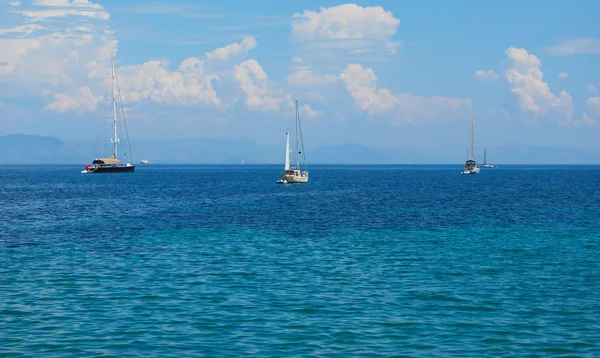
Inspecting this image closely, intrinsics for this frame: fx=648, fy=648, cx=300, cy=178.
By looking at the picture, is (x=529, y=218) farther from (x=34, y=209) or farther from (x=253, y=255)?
(x=34, y=209)

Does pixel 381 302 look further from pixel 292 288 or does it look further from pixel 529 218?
pixel 529 218

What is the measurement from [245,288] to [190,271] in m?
6.27

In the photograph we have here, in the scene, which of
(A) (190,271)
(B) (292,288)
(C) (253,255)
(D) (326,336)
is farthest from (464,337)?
(C) (253,255)

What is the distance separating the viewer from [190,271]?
38.6 meters

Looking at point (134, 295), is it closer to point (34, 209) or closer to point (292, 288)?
point (292, 288)

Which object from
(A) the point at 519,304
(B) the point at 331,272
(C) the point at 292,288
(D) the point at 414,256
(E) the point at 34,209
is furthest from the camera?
(E) the point at 34,209

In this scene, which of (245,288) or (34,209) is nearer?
(245,288)

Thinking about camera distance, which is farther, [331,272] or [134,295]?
[331,272]

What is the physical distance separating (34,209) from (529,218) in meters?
63.9

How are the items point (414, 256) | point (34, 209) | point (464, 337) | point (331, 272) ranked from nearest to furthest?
point (464, 337) < point (331, 272) < point (414, 256) < point (34, 209)

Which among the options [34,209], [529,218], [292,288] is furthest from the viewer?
[34,209]

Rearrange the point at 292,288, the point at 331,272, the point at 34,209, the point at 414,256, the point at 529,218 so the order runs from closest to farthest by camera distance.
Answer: the point at 292,288 → the point at 331,272 → the point at 414,256 → the point at 529,218 → the point at 34,209

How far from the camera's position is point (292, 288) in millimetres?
33562

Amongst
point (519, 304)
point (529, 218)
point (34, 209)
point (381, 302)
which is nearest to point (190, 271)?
point (381, 302)
